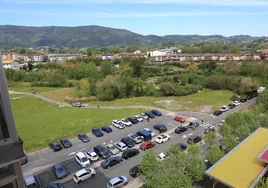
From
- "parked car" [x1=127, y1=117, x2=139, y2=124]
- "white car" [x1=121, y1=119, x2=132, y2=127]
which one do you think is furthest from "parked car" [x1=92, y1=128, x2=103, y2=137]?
"parked car" [x1=127, y1=117, x2=139, y2=124]

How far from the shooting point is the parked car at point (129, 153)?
818 inches

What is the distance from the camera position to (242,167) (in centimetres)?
1391

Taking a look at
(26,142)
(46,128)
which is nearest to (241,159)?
(26,142)

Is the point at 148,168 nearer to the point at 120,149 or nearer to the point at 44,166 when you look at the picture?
the point at 120,149

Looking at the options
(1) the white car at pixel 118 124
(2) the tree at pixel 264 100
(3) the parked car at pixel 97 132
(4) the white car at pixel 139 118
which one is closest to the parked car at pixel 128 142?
(3) the parked car at pixel 97 132

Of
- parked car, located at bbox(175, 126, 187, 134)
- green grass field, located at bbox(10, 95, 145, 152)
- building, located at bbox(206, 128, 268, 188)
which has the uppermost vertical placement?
building, located at bbox(206, 128, 268, 188)

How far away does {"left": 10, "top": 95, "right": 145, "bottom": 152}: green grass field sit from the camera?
26528 millimetres

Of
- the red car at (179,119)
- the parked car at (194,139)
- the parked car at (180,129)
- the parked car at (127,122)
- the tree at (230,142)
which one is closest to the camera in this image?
the tree at (230,142)

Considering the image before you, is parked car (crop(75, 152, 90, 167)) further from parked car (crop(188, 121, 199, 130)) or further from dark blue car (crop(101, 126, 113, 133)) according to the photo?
parked car (crop(188, 121, 199, 130))

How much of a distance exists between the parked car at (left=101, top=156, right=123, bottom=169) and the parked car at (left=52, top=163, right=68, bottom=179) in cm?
333

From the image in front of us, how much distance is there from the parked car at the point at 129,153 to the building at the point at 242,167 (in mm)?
8547

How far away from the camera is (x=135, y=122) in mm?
30703

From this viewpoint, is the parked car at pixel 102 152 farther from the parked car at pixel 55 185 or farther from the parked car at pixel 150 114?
the parked car at pixel 150 114

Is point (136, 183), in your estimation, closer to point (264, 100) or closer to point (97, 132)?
point (97, 132)
